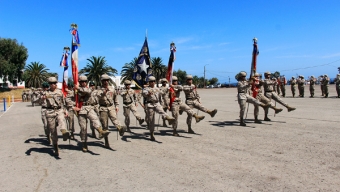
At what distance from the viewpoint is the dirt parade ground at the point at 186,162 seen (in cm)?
529

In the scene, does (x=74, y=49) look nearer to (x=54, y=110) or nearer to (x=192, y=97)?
(x=54, y=110)

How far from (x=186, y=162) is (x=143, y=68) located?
512 cm

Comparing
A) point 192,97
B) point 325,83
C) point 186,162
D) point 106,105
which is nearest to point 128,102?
point 106,105

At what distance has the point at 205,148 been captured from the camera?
7.98 meters

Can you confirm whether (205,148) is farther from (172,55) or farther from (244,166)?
(172,55)

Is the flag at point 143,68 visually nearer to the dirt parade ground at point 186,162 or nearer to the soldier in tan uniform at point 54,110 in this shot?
the dirt parade ground at point 186,162

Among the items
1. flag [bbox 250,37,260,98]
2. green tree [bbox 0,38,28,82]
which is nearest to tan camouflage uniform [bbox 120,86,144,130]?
flag [bbox 250,37,260,98]

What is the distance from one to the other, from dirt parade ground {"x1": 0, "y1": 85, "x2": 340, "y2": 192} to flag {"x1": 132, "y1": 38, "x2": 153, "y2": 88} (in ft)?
6.86

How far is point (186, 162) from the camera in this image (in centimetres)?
667

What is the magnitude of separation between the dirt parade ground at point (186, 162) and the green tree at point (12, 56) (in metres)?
56.4

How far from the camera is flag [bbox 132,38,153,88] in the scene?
35.2ft

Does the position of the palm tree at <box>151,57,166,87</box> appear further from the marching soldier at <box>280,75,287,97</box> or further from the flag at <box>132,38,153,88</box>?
the flag at <box>132,38,153,88</box>

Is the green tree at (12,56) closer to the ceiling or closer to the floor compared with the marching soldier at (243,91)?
closer to the ceiling

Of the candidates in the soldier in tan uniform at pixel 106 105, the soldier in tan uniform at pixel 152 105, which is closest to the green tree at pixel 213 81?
the soldier in tan uniform at pixel 152 105
